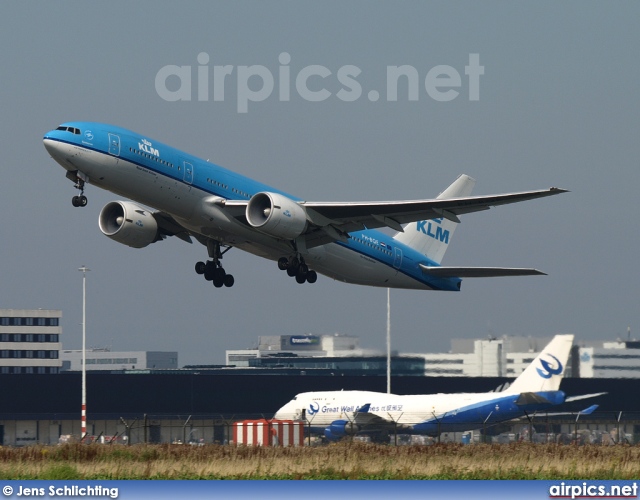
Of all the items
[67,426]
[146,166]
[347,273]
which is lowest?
[67,426]

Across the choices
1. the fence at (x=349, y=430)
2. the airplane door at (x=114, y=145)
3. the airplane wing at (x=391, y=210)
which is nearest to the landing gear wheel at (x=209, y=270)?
the fence at (x=349, y=430)

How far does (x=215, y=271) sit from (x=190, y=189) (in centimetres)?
764

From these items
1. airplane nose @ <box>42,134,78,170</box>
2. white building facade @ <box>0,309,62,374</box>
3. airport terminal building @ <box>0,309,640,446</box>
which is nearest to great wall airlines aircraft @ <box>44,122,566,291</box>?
airplane nose @ <box>42,134,78,170</box>

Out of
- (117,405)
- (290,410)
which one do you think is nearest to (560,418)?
(290,410)

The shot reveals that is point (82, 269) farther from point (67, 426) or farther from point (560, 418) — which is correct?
point (560, 418)

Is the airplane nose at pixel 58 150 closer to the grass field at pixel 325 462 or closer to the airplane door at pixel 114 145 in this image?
the airplane door at pixel 114 145

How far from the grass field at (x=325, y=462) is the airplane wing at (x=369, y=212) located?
831cm

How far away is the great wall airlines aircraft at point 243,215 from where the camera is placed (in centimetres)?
3738

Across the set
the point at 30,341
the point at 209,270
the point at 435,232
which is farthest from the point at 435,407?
the point at 30,341

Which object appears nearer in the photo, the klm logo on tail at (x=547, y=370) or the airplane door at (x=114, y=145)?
the airplane door at (x=114, y=145)

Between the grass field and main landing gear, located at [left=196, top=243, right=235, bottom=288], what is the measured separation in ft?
33.9

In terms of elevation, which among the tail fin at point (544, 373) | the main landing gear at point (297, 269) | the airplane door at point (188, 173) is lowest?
the tail fin at point (544, 373)

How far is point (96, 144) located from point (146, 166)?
1835mm

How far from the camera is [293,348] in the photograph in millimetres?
94812
